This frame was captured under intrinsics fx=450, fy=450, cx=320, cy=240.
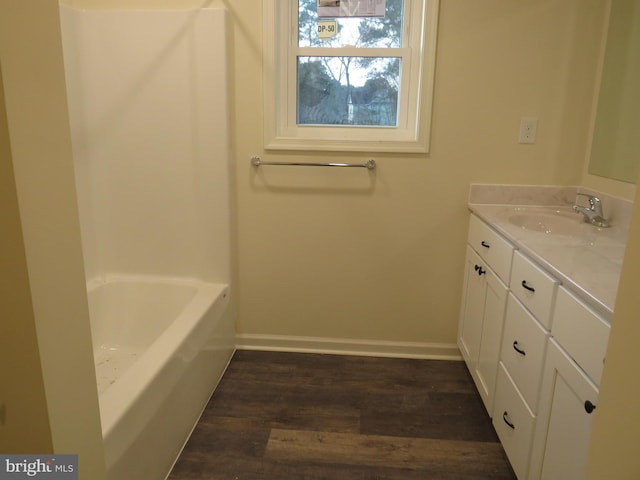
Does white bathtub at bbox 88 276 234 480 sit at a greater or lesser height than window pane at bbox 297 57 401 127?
lesser

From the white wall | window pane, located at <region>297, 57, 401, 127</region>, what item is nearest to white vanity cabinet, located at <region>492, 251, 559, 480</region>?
window pane, located at <region>297, 57, 401, 127</region>

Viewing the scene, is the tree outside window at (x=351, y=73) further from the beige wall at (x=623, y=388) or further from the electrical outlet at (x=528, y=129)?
the beige wall at (x=623, y=388)

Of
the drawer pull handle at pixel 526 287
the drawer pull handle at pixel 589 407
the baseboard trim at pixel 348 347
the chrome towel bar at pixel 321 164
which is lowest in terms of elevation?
the baseboard trim at pixel 348 347

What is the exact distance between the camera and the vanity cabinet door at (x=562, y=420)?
1089 millimetres

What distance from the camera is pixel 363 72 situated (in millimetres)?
2297

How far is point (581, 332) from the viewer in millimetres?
1123

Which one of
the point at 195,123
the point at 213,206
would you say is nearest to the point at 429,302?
the point at 213,206

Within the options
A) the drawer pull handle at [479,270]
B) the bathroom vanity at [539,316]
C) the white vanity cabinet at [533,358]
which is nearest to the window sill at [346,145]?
the bathroom vanity at [539,316]

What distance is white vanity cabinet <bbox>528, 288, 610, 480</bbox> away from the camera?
106cm

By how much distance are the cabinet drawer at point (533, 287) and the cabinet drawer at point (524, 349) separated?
0.03 meters

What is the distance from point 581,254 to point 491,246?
49cm

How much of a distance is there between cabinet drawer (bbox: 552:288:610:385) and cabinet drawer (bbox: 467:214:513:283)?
0.42 m

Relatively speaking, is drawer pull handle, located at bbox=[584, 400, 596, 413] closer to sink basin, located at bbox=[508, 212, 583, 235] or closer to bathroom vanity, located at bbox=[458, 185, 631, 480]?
bathroom vanity, located at bbox=[458, 185, 631, 480]

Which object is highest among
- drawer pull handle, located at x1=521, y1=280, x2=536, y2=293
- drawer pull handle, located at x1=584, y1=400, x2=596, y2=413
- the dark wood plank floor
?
drawer pull handle, located at x1=521, y1=280, x2=536, y2=293
